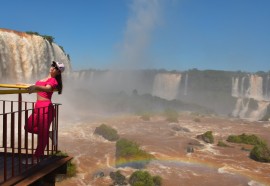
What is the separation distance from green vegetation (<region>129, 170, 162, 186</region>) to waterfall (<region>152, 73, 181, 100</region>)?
204 feet

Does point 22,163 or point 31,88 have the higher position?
point 31,88

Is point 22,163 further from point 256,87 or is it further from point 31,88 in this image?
point 256,87

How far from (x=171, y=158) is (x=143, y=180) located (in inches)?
256

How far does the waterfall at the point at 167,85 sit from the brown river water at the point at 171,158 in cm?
4510

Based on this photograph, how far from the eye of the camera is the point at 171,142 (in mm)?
27266

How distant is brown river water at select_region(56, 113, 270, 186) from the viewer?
17.3 metres

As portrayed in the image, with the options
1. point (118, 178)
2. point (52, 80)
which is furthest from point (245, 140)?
point (52, 80)

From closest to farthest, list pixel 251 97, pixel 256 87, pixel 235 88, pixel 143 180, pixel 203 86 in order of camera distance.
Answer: pixel 143 180 < pixel 251 97 < pixel 256 87 < pixel 235 88 < pixel 203 86

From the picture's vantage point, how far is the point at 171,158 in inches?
865

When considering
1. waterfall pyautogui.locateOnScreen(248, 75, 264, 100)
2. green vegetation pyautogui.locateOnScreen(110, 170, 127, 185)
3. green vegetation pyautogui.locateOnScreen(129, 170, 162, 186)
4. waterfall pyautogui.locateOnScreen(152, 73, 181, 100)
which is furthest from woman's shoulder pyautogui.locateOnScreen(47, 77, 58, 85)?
waterfall pyautogui.locateOnScreen(152, 73, 181, 100)

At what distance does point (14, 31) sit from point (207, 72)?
64.7 m

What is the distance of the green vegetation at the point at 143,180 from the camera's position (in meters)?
15.6

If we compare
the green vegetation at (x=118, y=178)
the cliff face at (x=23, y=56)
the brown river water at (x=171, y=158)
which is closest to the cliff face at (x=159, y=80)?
the cliff face at (x=23, y=56)

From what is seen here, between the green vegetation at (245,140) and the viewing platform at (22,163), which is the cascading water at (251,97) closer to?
the green vegetation at (245,140)
